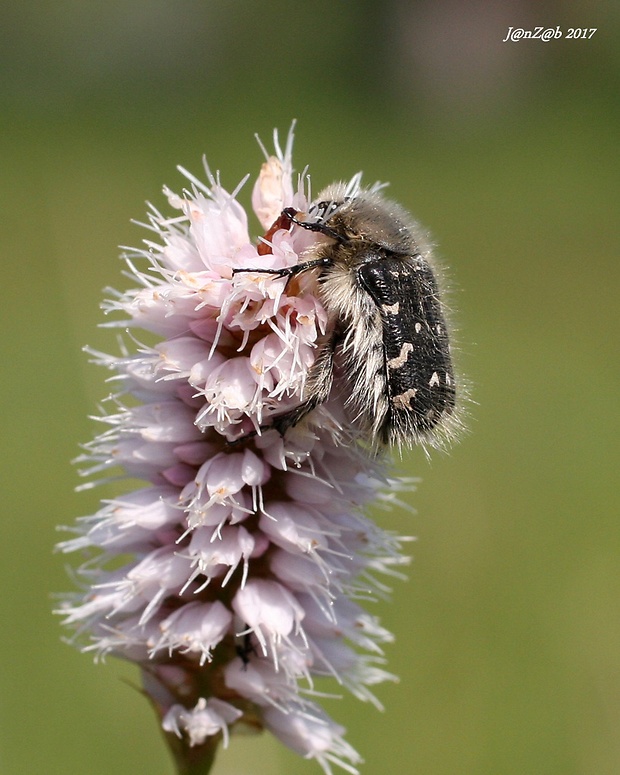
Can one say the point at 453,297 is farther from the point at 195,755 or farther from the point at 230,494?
the point at 195,755

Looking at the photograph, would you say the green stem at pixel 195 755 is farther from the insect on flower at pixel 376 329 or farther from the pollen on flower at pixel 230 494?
the insect on flower at pixel 376 329

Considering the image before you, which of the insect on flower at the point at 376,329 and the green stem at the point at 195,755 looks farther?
the green stem at the point at 195,755

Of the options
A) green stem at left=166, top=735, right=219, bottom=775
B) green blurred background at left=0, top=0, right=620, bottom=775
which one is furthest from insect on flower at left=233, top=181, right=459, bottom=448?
green stem at left=166, top=735, right=219, bottom=775

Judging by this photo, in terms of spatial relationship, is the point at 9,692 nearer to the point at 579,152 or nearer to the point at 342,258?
the point at 342,258

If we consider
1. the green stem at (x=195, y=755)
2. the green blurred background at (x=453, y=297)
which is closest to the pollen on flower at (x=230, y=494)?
the green stem at (x=195, y=755)

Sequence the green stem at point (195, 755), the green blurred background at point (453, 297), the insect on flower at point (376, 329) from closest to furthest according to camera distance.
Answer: the insect on flower at point (376, 329), the green stem at point (195, 755), the green blurred background at point (453, 297)

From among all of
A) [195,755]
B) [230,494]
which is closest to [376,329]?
[230,494]
